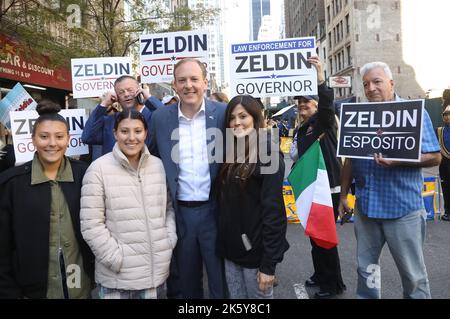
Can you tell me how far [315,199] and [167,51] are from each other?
366 cm

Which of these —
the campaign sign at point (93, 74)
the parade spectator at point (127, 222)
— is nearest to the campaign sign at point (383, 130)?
the parade spectator at point (127, 222)

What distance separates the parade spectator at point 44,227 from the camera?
9.07 feet

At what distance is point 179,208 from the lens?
3223mm

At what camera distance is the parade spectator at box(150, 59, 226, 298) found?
10.5ft

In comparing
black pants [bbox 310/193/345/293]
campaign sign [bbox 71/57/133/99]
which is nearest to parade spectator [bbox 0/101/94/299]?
black pants [bbox 310/193/345/293]

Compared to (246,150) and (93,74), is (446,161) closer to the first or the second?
(246,150)

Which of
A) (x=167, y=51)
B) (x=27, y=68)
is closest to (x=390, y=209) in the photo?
(x=167, y=51)

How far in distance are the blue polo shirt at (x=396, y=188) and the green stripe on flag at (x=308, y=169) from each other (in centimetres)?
46

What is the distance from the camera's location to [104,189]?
9.37ft

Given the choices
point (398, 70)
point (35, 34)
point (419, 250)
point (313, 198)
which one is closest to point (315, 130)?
point (313, 198)

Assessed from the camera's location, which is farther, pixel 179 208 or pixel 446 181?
pixel 446 181

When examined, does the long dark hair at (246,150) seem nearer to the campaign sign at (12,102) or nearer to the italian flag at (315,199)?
the italian flag at (315,199)

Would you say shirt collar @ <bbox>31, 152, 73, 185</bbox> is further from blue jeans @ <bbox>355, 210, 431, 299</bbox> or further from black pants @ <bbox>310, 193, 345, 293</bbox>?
black pants @ <bbox>310, 193, 345, 293</bbox>
